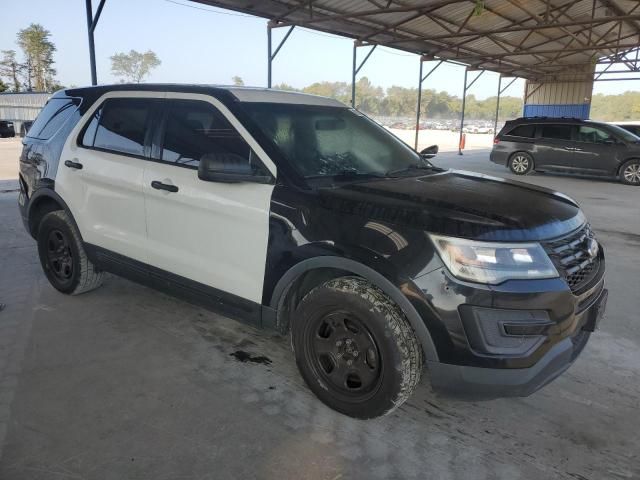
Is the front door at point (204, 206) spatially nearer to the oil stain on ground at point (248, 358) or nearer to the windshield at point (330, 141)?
the windshield at point (330, 141)

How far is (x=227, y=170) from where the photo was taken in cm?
272

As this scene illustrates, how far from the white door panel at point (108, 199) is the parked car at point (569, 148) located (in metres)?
13.2

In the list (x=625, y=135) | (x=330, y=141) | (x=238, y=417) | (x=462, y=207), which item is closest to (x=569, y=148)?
(x=625, y=135)

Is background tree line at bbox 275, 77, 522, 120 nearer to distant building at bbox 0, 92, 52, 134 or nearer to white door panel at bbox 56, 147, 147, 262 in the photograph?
distant building at bbox 0, 92, 52, 134

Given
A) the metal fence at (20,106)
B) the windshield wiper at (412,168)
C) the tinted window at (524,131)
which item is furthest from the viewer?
the metal fence at (20,106)

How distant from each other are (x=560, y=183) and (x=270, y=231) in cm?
1258

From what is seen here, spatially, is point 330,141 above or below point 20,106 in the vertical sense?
below

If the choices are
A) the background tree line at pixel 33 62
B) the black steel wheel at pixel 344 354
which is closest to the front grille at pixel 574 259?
the black steel wheel at pixel 344 354

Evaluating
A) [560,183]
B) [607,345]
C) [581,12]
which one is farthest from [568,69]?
[607,345]

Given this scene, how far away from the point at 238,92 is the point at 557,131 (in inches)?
517

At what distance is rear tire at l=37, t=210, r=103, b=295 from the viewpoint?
408 cm

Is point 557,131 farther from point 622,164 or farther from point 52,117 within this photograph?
point 52,117

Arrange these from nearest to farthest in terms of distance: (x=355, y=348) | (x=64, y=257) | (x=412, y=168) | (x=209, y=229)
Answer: (x=355, y=348)
(x=209, y=229)
(x=412, y=168)
(x=64, y=257)

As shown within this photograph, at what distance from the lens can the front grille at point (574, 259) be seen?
2371 mm
